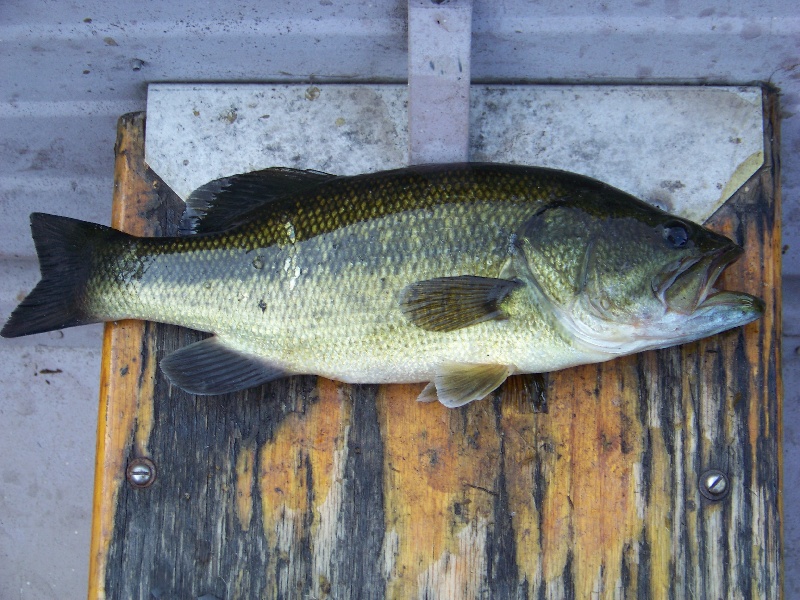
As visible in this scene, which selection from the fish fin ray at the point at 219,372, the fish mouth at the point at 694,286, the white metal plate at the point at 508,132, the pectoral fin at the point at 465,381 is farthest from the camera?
the white metal plate at the point at 508,132

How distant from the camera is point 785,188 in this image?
8.20 feet

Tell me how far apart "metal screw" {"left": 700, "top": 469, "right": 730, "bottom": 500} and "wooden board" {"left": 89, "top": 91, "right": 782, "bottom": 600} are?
21 millimetres

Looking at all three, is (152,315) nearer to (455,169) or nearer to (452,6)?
(455,169)

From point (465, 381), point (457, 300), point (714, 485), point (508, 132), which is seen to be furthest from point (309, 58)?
point (714, 485)

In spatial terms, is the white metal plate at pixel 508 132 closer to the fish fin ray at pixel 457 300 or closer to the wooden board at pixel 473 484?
the wooden board at pixel 473 484

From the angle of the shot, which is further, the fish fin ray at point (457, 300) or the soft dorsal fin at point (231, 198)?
the soft dorsal fin at point (231, 198)

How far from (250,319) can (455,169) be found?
803 millimetres

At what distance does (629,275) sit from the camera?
190cm

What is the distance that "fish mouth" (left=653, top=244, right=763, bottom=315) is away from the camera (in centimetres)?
188

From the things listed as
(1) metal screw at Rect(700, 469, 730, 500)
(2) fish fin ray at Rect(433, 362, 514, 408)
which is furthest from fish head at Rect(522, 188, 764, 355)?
(1) metal screw at Rect(700, 469, 730, 500)

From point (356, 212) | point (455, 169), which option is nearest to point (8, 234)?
point (356, 212)

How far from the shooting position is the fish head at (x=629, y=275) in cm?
189

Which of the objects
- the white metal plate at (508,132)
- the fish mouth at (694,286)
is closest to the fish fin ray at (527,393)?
the fish mouth at (694,286)

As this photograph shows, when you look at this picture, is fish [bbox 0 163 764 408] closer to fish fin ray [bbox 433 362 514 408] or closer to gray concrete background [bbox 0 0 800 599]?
fish fin ray [bbox 433 362 514 408]
